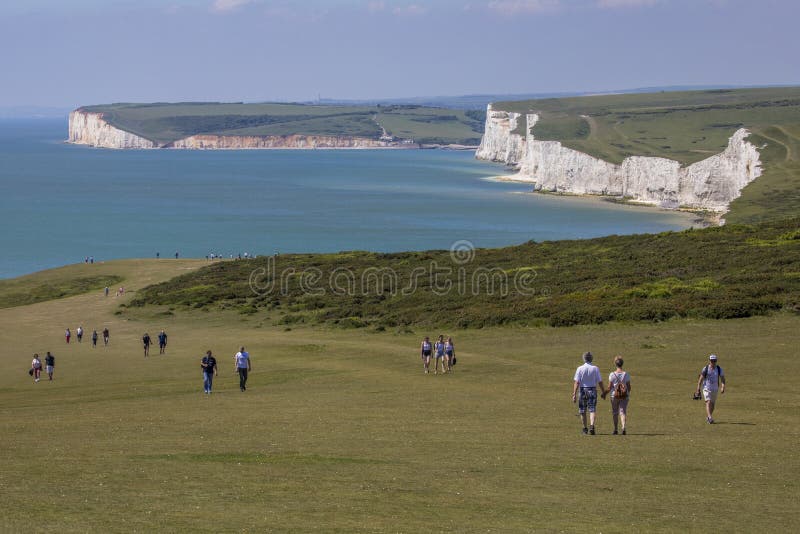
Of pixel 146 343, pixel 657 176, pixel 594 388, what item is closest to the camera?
pixel 594 388

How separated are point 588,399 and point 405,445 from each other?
3.08 meters

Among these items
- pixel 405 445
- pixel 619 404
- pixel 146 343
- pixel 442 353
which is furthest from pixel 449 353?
pixel 146 343

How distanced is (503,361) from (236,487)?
1647 cm

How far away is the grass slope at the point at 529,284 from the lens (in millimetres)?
36344

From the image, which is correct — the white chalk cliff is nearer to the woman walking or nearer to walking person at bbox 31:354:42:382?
the woman walking

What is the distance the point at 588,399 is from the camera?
16.0 m

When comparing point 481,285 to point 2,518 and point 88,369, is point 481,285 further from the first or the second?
point 2,518

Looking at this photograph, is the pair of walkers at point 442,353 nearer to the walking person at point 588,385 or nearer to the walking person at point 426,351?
the walking person at point 426,351

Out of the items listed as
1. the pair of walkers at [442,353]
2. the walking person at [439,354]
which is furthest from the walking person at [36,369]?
the walking person at [439,354]

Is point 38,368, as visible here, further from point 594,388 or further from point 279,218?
point 279,218

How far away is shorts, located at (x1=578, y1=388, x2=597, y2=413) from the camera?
15.9 metres

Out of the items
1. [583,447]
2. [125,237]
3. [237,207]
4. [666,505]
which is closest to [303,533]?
[666,505]

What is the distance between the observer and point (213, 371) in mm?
22938

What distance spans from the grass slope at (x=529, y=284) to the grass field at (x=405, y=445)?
17.2 feet
